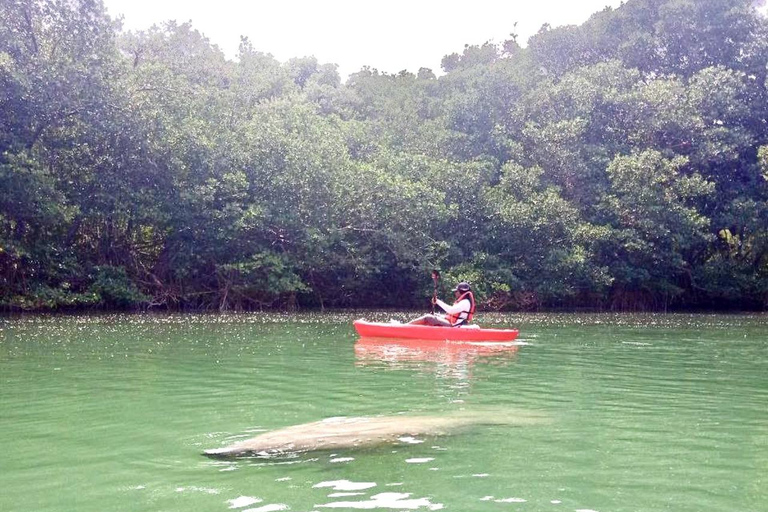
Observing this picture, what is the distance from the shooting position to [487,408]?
21.9 feet

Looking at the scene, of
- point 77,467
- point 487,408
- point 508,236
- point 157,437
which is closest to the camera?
point 77,467

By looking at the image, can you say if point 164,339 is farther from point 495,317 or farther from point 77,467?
point 495,317

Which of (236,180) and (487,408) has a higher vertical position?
(236,180)

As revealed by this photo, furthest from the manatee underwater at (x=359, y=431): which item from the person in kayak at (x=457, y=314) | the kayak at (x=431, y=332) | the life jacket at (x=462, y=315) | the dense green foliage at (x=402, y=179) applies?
Result: the dense green foliage at (x=402, y=179)

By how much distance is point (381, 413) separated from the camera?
6.44 metres

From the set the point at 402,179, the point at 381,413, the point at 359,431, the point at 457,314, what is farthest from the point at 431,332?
the point at 402,179

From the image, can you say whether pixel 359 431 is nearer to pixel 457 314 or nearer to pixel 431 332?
pixel 431 332

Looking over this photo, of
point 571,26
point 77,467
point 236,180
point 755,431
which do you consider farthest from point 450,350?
point 571,26

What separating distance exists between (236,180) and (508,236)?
8.24 m

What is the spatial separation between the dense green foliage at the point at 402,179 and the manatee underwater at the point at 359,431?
1441 centimetres

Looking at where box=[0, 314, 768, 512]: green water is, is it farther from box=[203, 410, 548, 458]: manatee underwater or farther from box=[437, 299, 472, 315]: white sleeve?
box=[437, 299, 472, 315]: white sleeve

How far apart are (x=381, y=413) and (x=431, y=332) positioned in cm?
644

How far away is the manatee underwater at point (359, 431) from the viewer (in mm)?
4973

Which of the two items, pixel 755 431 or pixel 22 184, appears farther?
pixel 22 184
